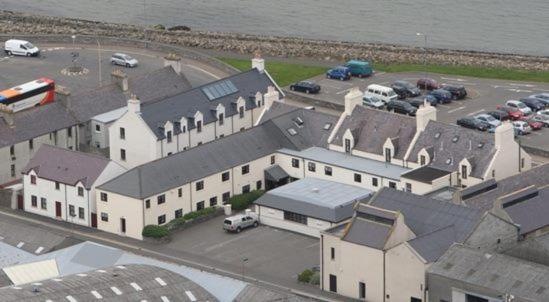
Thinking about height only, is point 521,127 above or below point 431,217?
above

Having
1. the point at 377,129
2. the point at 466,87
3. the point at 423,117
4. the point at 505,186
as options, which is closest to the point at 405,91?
the point at 466,87

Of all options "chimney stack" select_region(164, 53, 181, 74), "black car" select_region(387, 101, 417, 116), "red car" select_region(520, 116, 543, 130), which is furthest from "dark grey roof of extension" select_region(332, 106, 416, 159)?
"chimney stack" select_region(164, 53, 181, 74)

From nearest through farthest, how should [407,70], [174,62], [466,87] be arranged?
[174,62] → [466,87] → [407,70]

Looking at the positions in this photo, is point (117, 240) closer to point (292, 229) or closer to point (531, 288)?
point (292, 229)

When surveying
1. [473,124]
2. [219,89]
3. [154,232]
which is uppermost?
[219,89]

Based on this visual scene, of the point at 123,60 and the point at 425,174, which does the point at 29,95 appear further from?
the point at 425,174

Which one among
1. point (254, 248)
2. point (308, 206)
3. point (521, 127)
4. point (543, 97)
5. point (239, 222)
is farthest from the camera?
point (543, 97)
